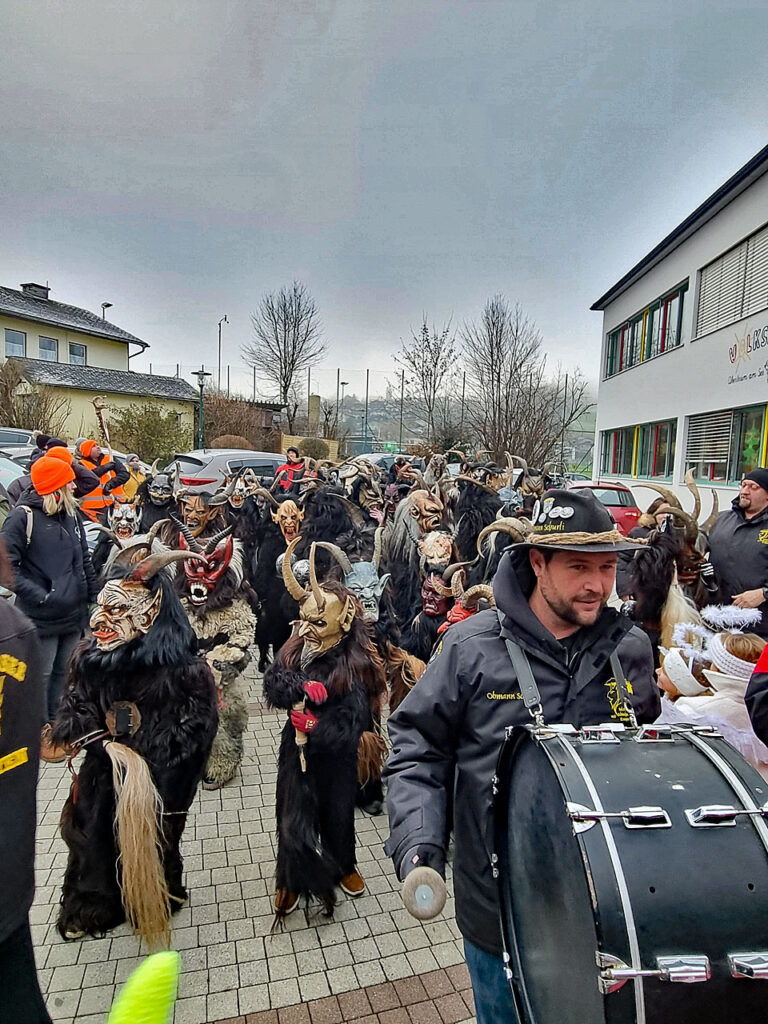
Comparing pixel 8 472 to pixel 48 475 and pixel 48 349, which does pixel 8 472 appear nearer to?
pixel 48 475

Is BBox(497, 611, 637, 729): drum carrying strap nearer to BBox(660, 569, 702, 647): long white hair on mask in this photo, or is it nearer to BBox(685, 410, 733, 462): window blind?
BBox(660, 569, 702, 647): long white hair on mask

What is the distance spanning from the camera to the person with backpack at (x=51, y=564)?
515 centimetres

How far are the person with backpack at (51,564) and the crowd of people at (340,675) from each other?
17 millimetres

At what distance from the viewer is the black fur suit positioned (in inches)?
137

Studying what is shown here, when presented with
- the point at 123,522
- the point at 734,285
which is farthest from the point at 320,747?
the point at 734,285

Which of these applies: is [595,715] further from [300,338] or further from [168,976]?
[300,338]

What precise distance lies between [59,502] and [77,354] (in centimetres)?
3799

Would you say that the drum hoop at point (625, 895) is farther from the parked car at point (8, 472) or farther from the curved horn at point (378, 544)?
the parked car at point (8, 472)

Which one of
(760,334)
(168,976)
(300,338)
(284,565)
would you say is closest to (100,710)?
(284,565)

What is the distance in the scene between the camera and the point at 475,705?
216 cm

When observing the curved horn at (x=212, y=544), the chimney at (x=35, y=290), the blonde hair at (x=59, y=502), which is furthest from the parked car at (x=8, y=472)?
the chimney at (x=35, y=290)

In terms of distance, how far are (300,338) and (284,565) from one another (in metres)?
37.6

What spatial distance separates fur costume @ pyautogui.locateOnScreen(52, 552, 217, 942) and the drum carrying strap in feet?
6.40

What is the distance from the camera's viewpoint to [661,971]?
1328 mm
